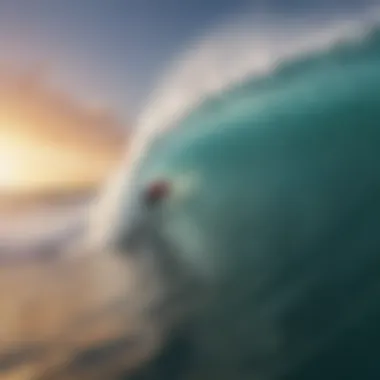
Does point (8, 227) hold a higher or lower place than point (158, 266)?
higher

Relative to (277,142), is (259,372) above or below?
below

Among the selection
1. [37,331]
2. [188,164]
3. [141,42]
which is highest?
[141,42]

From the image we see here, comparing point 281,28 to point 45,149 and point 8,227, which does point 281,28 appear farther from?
point 8,227

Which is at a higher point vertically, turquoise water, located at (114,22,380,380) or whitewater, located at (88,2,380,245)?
whitewater, located at (88,2,380,245)

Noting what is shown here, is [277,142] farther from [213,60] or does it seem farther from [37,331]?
[37,331]

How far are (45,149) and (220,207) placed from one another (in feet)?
1.05

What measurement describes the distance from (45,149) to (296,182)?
0.44 meters

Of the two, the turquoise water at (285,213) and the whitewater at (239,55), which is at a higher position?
the whitewater at (239,55)

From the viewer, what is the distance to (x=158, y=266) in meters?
1.11

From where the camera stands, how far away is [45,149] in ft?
3.76

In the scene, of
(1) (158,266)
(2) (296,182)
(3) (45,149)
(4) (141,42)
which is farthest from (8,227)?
(2) (296,182)

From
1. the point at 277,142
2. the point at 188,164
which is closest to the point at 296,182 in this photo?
the point at 277,142

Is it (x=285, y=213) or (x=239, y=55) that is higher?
(x=239, y=55)

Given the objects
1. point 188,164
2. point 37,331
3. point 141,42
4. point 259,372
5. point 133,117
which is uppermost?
point 141,42
